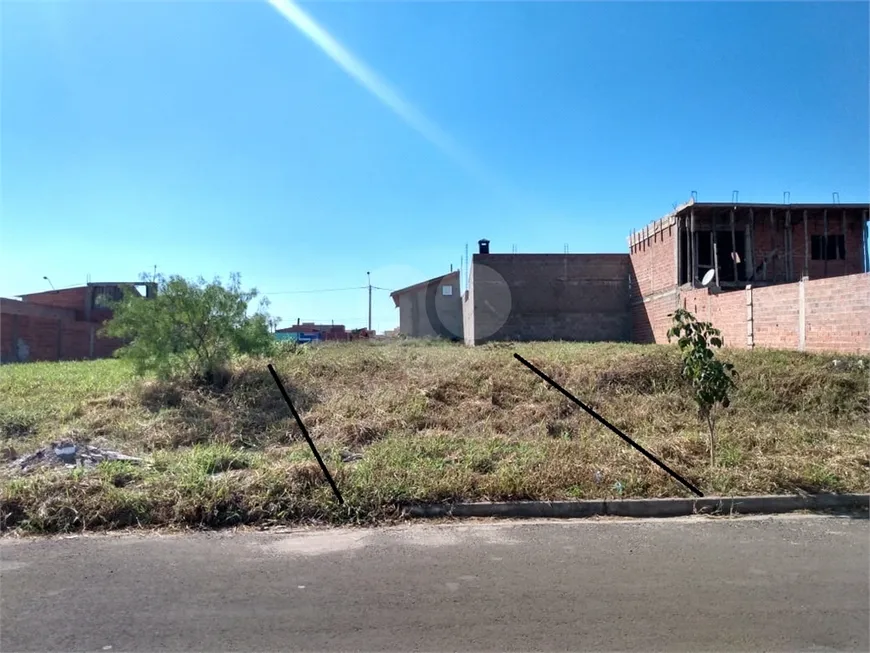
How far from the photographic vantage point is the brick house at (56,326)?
32.9 metres

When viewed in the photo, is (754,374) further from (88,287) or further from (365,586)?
(88,287)

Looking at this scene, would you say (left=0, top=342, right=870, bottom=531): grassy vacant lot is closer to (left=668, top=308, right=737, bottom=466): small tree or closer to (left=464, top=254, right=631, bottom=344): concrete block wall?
(left=668, top=308, right=737, bottom=466): small tree

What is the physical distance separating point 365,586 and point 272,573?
0.80 meters

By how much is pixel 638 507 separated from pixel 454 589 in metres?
2.71

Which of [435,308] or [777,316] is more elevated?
[435,308]

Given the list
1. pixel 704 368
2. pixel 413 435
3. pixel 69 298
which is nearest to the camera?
pixel 704 368

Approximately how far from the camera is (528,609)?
3.69 metres

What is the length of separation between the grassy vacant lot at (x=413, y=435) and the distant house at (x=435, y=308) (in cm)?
2073

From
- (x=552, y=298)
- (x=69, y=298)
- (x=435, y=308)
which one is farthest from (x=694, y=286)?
(x=69, y=298)

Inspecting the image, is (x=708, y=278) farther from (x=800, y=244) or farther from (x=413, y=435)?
(x=413, y=435)

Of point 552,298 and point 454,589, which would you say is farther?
point 552,298

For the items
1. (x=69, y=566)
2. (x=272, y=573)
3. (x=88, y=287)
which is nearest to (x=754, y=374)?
(x=272, y=573)

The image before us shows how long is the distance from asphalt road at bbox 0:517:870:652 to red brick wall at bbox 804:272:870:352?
7594 mm

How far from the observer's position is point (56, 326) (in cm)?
3616
